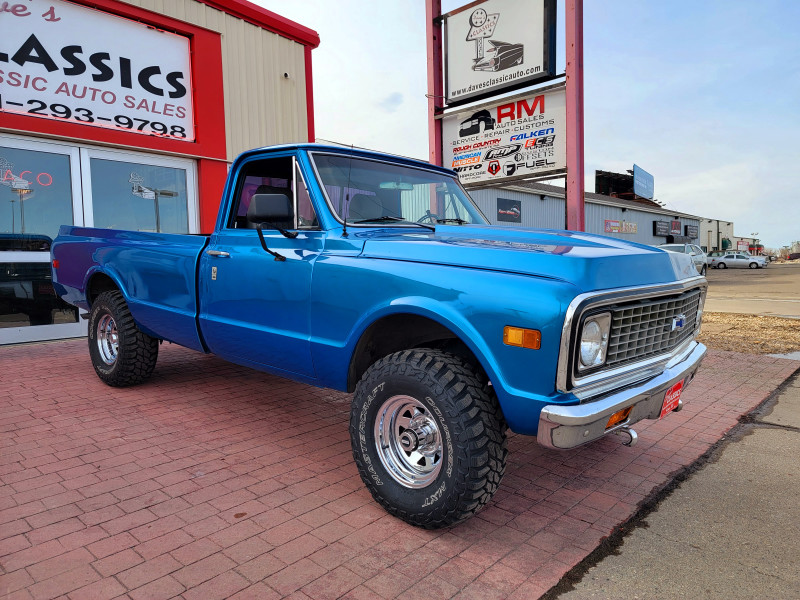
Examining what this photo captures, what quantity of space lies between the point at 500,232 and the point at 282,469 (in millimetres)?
1938

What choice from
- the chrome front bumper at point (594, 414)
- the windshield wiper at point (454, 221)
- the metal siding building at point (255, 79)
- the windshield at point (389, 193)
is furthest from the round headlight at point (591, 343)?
the metal siding building at point (255, 79)

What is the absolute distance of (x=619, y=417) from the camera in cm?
244

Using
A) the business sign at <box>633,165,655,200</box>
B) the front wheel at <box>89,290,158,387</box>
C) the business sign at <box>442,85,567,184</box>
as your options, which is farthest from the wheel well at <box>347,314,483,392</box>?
the business sign at <box>633,165,655,200</box>

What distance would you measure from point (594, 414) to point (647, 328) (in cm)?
71

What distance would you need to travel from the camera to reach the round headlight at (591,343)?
7.55 feet

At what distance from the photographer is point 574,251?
2475 mm

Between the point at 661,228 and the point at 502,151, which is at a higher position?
the point at 661,228

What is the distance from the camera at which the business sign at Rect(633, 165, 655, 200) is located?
43681mm

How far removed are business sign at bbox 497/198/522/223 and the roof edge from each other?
17.2 metres

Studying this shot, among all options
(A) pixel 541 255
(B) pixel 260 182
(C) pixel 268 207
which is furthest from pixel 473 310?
(B) pixel 260 182

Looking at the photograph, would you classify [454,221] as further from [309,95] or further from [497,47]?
[309,95]

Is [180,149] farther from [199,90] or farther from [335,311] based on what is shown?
[335,311]

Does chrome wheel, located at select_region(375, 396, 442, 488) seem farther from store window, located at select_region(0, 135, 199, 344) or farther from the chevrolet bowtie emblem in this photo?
store window, located at select_region(0, 135, 199, 344)

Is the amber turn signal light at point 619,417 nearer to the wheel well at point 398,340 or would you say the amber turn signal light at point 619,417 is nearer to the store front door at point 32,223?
the wheel well at point 398,340
